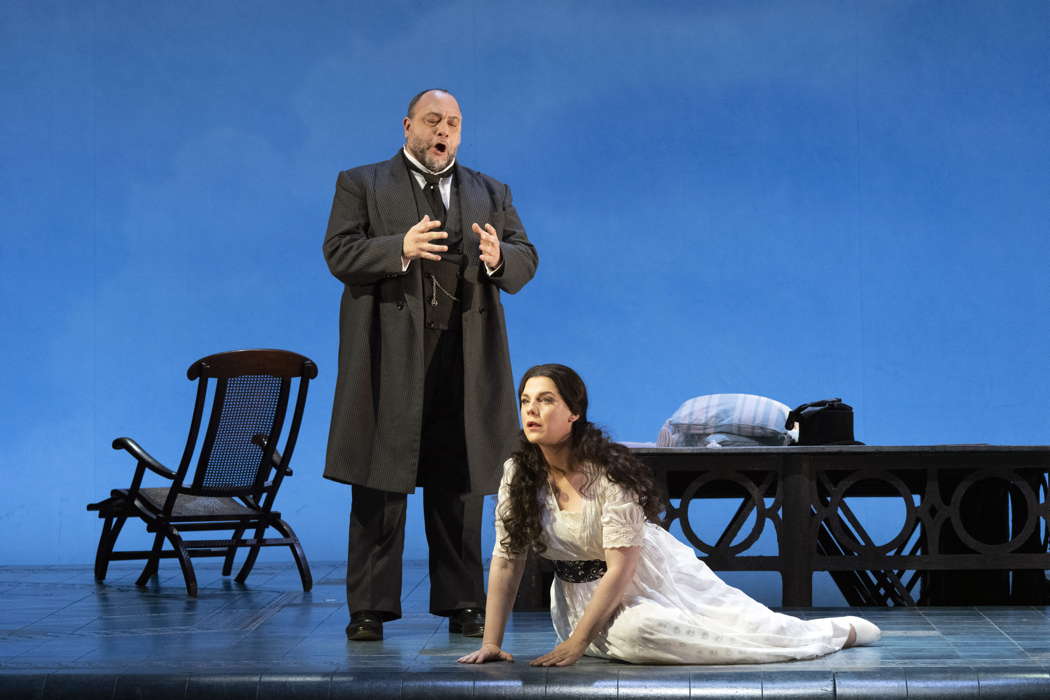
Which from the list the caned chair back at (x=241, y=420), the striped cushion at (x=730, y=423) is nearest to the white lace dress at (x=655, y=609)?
the striped cushion at (x=730, y=423)

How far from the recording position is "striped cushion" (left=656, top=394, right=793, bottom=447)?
509cm

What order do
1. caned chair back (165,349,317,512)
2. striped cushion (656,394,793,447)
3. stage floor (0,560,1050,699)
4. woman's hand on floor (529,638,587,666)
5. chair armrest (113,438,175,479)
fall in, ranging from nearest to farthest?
stage floor (0,560,1050,699) < woman's hand on floor (529,638,587,666) < striped cushion (656,394,793,447) < caned chair back (165,349,317,512) < chair armrest (113,438,175,479)

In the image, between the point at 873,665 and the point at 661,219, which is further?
the point at 661,219

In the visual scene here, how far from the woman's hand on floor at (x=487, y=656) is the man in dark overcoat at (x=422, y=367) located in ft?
2.10

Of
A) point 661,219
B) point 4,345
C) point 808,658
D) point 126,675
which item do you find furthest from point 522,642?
point 4,345

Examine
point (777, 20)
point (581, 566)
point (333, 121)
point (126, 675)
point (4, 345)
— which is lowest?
point (126, 675)

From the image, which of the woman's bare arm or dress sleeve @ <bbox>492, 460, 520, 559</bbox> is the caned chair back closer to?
dress sleeve @ <bbox>492, 460, 520, 559</bbox>

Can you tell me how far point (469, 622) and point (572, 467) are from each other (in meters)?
0.85

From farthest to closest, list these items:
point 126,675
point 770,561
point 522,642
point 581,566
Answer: point 770,561
point 522,642
point 581,566
point 126,675

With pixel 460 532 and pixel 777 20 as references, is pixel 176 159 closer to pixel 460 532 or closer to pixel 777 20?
pixel 777 20

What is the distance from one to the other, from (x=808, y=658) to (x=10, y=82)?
6.92m

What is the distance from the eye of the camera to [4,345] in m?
8.67

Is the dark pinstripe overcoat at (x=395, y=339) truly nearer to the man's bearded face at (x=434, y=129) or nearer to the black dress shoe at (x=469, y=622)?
the man's bearded face at (x=434, y=129)

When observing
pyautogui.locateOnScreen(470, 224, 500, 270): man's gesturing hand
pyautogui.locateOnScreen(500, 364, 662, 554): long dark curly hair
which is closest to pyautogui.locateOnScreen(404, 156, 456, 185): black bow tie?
pyautogui.locateOnScreen(470, 224, 500, 270): man's gesturing hand
